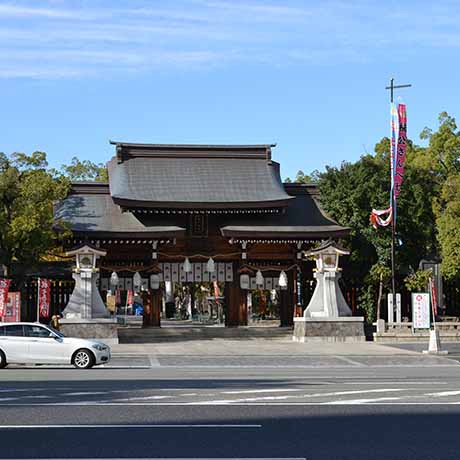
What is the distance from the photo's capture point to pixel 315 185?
48500mm

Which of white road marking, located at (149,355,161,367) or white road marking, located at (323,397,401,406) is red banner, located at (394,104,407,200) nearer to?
white road marking, located at (149,355,161,367)

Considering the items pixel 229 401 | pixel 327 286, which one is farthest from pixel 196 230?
pixel 229 401

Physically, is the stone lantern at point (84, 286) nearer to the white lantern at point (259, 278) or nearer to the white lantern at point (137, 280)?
the white lantern at point (137, 280)

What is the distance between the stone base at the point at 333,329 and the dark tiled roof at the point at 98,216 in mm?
7492

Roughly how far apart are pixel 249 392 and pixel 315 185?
32.4 metres

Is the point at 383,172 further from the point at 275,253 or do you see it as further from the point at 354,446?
the point at 354,446

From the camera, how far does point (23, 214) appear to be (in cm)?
3759

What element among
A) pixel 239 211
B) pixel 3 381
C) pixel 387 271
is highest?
pixel 239 211

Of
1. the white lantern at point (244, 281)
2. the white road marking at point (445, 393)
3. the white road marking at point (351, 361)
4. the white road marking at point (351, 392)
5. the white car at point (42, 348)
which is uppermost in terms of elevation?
the white lantern at point (244, 281)

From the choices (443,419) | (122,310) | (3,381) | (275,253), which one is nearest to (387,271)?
(275,253)

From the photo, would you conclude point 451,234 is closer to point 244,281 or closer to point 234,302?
point 244,281

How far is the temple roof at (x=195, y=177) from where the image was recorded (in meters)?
43.9

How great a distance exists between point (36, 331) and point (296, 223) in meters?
21.6

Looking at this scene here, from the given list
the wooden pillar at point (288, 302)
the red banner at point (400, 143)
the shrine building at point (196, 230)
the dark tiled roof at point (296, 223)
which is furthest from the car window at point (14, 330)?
the wooden pillar at point (288, 302)
